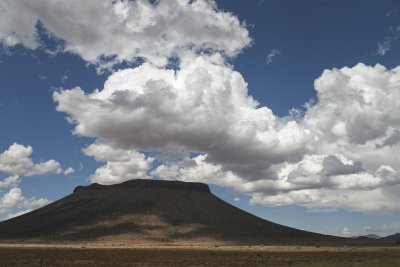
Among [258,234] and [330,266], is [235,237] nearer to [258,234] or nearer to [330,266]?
[258,234]

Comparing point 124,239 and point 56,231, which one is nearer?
point 124,239

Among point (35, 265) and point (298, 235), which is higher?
point (298, 235)

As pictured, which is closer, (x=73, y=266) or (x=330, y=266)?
(x=330, y=266)

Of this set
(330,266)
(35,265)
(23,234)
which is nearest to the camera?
(330,266)

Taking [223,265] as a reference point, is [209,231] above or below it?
above

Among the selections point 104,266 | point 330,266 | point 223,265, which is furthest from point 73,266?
point 330,266

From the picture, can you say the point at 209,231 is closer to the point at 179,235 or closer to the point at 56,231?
the point at 179,235

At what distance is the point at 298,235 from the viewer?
199375 millimetres

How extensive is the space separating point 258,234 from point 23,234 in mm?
92184

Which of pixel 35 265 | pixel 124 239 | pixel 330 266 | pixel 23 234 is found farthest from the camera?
pixel 23 234

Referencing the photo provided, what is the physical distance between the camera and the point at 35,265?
167 feet

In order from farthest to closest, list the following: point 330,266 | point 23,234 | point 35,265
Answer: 1. point 23,234
2. point 35,265
3. point 330,266

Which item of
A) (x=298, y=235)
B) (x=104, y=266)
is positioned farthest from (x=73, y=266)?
(x=298, y=235)

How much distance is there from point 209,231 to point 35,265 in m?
147
